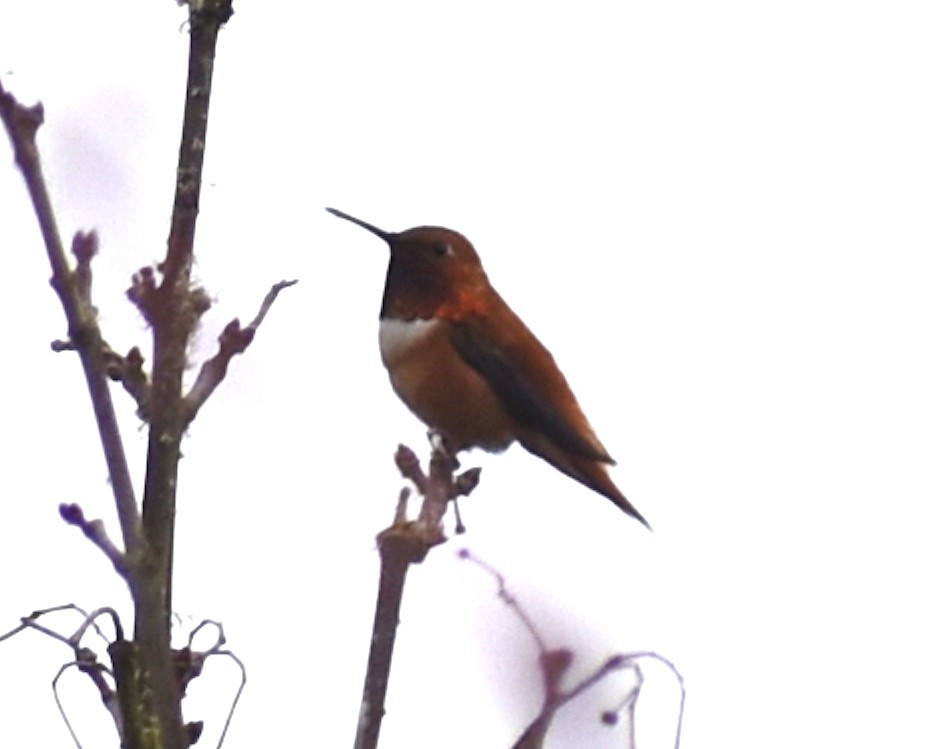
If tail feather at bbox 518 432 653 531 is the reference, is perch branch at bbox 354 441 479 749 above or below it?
below

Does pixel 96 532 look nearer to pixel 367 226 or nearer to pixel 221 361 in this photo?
pixel 221 361

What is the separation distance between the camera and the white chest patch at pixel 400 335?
17.3 feet

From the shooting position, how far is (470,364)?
17.1 feet

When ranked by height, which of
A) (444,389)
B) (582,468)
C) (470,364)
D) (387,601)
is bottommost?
(387,601)

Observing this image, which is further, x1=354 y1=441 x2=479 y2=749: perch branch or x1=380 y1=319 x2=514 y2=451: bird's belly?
x1=380 y1=319 x2=514 y2=451: bird's belly

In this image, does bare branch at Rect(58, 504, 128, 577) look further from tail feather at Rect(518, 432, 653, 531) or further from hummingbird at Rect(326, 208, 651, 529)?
tail feather at Rect(518, 432, 653, 531)

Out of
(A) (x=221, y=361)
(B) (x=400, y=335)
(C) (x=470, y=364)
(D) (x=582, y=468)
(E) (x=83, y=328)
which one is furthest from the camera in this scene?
(B) (x=400, y=335)

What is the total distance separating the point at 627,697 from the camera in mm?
2617

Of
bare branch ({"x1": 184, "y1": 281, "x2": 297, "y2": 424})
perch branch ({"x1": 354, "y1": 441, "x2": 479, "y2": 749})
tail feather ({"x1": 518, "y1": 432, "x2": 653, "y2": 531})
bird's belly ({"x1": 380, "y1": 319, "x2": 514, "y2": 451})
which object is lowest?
perch branch ({"x1": 354, "y1": 441, "x2": 479, "y2": 749})

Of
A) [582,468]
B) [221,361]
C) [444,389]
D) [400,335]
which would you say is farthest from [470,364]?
[221,361]

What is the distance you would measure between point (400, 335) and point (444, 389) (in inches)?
18.0

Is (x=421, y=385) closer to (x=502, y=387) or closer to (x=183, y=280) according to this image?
(x=502, y=387)

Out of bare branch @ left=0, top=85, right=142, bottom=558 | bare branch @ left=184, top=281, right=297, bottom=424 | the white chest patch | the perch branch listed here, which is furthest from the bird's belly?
bare branch @ left=0, top=85, right=142, bottom=558

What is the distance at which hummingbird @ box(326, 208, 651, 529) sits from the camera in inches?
195
